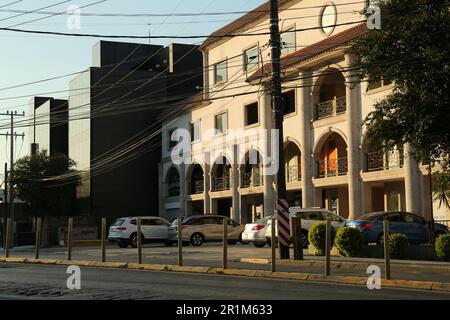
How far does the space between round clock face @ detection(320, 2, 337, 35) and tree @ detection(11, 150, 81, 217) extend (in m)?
25.5

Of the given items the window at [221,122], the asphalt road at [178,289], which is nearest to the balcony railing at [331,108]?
the window at [221,122]

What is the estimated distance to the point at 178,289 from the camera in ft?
41.9

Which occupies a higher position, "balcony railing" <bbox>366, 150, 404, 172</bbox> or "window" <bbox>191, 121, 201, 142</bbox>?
"window" <bbox>191, 121, 201, 142</bbox>

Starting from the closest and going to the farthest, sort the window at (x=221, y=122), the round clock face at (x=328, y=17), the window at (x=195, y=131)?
1. the round clock face at (x=328, y=17)
2. the window at (x=221, y=122)
3. the window at (x=195, y=131)

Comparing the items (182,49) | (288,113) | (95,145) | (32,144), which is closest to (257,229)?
(288,113)

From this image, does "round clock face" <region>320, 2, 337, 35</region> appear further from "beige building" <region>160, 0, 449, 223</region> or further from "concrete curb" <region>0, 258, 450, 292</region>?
"concrete curb" <region>0, 258, 450, 292</region>

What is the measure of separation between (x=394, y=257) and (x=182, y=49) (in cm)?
4301

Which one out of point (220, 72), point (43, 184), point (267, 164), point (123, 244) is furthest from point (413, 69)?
point (43, 184)

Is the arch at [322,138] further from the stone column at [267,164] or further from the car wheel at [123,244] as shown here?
the car wheel at [123,244]

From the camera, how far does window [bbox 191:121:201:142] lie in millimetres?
48688

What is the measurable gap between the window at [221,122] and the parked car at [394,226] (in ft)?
69.5

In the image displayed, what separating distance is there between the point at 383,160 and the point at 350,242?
36.0 ft

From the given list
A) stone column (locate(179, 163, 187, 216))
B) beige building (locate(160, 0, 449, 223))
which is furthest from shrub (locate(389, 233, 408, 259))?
stone column (locate(179, 163, 187, 216))

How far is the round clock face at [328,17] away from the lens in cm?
3488
